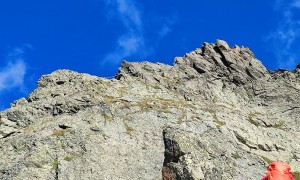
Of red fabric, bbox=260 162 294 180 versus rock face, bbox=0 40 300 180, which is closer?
red fabric, bbox=260 162 294 180

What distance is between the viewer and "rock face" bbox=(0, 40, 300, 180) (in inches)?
3086

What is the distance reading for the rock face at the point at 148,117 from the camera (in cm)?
7838

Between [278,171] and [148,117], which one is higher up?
[148,117]

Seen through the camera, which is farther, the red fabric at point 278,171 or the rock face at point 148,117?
the rock face at point 148,117

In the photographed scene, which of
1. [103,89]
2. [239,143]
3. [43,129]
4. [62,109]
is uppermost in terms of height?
[103,89]

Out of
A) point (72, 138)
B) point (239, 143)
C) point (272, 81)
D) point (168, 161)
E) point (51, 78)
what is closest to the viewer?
point (168, 161)

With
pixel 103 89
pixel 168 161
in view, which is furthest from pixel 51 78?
pixel 168 161

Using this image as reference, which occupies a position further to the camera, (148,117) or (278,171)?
(148,117)

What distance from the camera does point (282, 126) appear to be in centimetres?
11119

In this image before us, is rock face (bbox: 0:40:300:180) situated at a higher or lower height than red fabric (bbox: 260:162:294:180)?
higher

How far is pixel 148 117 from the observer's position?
315 feet

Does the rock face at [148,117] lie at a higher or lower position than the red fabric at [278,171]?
higher

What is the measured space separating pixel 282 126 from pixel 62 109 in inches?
1918

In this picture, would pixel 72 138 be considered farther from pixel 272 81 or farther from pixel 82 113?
pixel 272 81
